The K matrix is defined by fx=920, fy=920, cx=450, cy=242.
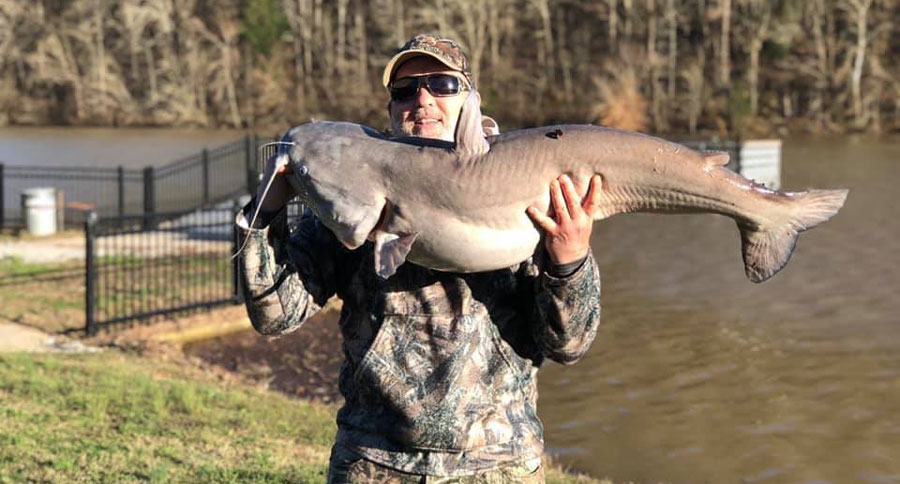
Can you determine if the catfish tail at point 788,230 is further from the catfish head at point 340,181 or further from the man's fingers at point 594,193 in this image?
the catfish head at point 340,181

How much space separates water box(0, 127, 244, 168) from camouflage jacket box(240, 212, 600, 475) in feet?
121

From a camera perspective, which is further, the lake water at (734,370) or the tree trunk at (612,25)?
the tree trunk at (612,25)

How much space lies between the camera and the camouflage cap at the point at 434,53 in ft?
8.82

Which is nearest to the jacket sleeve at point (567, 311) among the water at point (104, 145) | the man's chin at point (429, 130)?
the man's chin at point (429, 130)

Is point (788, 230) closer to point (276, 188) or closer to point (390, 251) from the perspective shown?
point (390, 251)

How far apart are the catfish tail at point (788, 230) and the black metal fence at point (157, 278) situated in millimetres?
6002

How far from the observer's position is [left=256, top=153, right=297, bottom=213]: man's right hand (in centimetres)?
254

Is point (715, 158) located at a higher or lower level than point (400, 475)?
higher

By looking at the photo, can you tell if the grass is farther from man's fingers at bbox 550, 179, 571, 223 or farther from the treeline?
the treeline

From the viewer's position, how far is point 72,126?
5569cm

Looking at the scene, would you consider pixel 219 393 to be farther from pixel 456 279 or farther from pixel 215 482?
pixel 456 279

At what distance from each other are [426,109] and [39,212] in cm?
1604

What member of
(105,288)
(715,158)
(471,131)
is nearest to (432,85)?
(471,131)

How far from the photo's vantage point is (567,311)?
2445 mm
